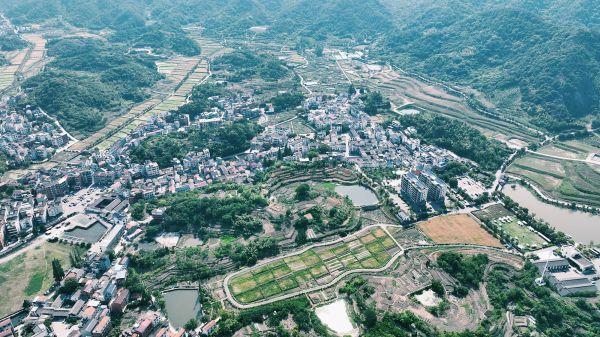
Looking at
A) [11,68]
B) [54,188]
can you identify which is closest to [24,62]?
[11,68]

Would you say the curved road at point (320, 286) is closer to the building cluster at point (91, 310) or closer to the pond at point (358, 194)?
the building cluster at point (91, 310)

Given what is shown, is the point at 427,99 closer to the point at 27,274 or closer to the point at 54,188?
the point at 54,188

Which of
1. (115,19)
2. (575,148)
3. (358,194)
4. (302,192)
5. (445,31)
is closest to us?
(302,192)

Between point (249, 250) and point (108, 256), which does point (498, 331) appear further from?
point (108, 256)

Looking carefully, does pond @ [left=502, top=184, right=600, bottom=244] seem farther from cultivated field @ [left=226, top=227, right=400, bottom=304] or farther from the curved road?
cultivated field @ [left=226, top=227, right=400, bottom=304]

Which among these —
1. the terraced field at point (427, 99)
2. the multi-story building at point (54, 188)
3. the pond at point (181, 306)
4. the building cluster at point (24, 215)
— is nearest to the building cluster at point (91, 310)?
the pond at point (181, 306)
